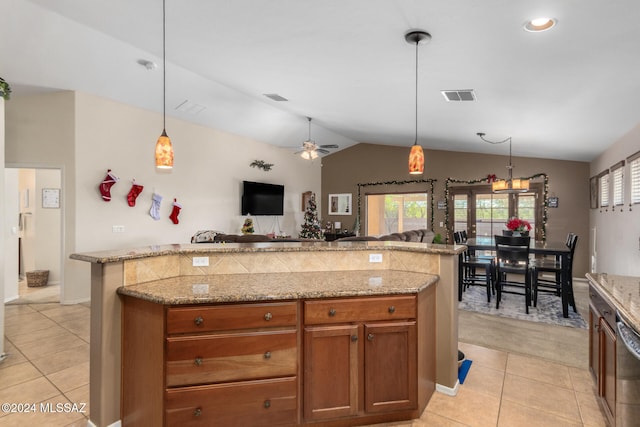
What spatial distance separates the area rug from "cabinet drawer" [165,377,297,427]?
353 cm

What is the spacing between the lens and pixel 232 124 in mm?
6965

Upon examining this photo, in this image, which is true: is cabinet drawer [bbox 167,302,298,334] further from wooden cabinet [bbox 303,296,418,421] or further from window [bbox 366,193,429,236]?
window [bbox 366,193,429,236]

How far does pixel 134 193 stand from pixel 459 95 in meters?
5.00

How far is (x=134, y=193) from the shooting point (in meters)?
5.53

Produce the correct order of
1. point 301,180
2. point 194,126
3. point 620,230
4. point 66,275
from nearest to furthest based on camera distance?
1. point 620,230
2. point 66,275
3. point 194,126
4. point 301,180

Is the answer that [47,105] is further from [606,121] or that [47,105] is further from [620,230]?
[620,230]

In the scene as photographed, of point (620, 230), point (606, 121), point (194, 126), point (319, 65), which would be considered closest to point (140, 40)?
point (319, 65)

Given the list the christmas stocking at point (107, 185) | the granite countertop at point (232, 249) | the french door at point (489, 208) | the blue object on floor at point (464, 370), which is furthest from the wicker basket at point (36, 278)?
the french door at point (489, 208)

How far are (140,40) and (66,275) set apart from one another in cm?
349

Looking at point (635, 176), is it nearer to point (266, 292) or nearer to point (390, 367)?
point (390, 367)

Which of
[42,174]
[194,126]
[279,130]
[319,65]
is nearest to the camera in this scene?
[319,65]

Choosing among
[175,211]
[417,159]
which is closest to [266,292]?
[417,159]

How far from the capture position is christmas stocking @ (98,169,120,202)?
203 inches

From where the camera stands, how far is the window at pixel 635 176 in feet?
13.1
